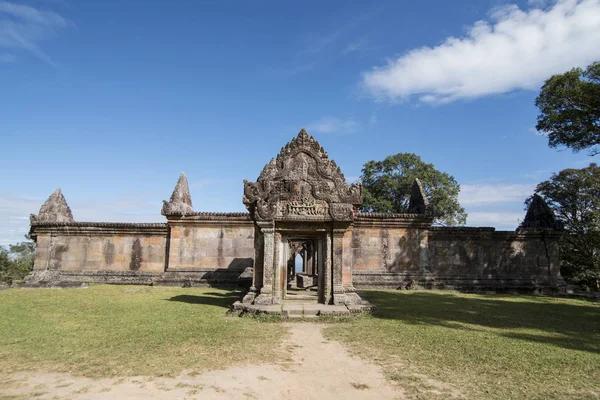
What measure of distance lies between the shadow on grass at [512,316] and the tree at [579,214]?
9713mm

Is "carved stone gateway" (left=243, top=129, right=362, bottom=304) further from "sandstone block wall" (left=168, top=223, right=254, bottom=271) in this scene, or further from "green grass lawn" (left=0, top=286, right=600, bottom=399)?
"sandstone block wall" (left=168, top=223, right=254, bottom=271)

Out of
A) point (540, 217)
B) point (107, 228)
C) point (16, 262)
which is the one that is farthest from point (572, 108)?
→ point (16, 262)

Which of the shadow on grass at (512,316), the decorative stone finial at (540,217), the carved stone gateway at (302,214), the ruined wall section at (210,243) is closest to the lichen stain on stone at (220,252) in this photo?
the ruined wall section at (210,243)

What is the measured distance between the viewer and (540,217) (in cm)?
1794

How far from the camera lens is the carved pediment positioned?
9.55 m

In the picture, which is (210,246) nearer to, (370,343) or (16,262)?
(370,343)

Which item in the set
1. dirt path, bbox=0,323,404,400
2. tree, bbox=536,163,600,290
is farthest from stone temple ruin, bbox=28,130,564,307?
dirt path, bbox=0,323,404,400

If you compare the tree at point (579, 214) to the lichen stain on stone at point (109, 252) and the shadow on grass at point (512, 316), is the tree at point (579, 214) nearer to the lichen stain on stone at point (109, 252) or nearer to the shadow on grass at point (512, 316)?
the shadow on grass at point (512, 316)

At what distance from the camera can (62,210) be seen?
18641 mm

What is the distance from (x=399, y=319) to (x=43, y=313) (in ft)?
26.7

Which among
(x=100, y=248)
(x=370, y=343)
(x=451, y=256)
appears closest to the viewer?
(x=370, y=343)

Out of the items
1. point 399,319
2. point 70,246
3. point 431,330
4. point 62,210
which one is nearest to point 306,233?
point 399,319

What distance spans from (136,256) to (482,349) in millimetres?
15703

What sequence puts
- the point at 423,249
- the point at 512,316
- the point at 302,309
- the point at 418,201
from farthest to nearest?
the point at 418,201, the point at 423,249, the point at 512,316, the point at 302,309
